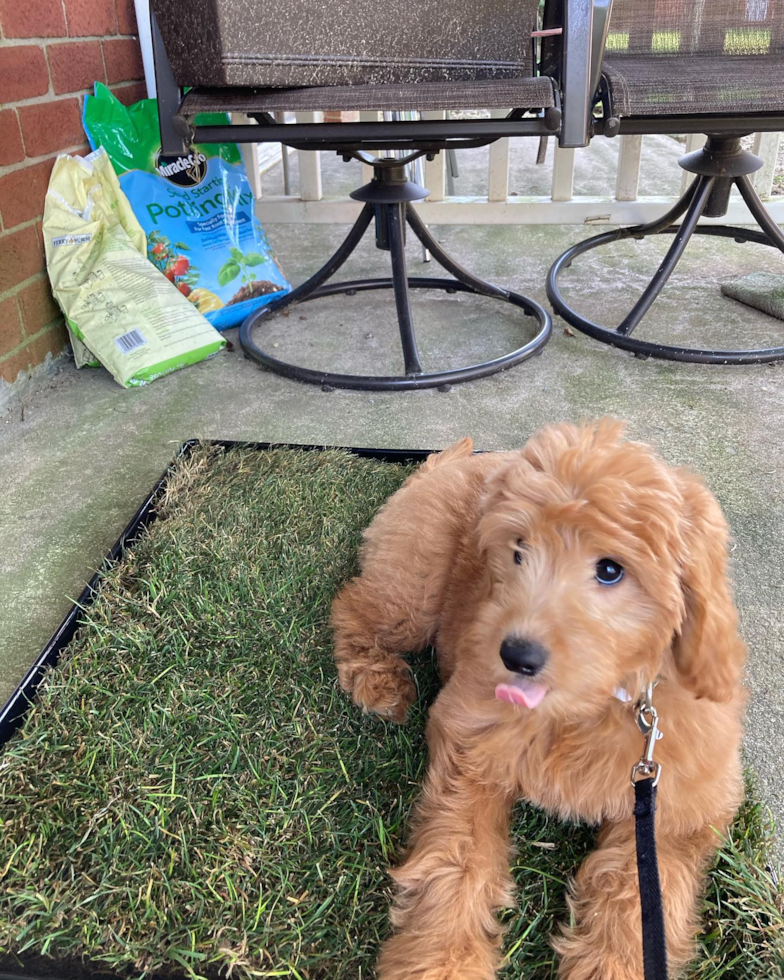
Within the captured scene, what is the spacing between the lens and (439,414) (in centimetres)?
282

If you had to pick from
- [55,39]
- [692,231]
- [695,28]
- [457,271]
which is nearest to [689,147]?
[695,28]

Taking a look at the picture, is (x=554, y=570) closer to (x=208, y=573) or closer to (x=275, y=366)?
(x=208, y=573)

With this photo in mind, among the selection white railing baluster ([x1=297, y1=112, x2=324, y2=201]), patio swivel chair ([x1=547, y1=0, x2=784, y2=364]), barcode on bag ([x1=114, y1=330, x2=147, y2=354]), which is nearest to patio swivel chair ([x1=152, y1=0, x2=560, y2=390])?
patio swivel chair ([x1=547, y1=0, x2=784, y2=364])

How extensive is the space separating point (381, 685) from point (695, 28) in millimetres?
3139

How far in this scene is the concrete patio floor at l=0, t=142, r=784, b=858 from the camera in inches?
77.2

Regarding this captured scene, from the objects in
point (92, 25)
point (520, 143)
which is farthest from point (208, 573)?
point (520, 143)

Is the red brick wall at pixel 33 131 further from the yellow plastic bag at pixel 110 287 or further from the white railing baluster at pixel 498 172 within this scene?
the white railing baluster at pixel 498 172

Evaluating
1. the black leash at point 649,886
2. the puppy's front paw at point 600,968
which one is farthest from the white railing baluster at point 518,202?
the puppy's front paw at point 600,968

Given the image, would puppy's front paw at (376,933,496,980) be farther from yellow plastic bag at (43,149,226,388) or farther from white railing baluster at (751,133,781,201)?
white railing baluster at (751,133,781,201)

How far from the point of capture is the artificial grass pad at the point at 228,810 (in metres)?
1.16

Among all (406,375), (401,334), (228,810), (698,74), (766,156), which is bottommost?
(228,810)

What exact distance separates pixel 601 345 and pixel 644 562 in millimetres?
2451

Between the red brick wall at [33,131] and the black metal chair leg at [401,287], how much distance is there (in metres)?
1.38

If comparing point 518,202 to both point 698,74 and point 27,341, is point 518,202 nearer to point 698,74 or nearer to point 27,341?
point 698,74
